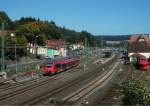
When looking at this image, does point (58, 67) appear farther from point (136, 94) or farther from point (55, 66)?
point (136, 94)

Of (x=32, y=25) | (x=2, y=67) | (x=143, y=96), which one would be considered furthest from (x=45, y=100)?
(x=32, y=25)

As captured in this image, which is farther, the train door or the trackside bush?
the train door

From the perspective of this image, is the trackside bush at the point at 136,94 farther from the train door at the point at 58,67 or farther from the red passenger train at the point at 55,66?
the train door at the point at 58,67

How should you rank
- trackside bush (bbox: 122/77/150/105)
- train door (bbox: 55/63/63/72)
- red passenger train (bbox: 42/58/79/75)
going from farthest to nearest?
train door (bbox: 55/63/63/72)
red passenger train (bbox: 42/58/79/75)
trackside bush (bbox: 122/77/150/105)

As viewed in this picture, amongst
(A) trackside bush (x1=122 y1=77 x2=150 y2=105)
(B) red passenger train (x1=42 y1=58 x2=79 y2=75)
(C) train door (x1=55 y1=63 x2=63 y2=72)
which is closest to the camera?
(A) trackside bush (x1=122 y1=77 x2=150 y2=105)

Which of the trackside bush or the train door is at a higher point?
the trackside bush

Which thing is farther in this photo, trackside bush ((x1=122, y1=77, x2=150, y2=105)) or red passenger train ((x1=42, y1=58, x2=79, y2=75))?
red passenger train ((x1=42, y1=58, x2=79, y2=75))

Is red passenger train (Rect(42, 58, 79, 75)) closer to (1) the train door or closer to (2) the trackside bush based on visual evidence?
(1) the train door

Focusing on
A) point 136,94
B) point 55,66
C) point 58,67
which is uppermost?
point 136,94

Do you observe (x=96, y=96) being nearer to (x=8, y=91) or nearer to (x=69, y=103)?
(x=69, y=103)

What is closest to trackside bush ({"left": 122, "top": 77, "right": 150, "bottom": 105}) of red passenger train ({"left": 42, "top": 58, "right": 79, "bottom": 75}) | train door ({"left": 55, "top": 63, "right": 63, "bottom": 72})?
red passenger train ({"left": 42, "top": 58, "right": 79, "bottom": 75})

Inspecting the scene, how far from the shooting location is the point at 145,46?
118 metres

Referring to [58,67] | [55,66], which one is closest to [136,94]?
[55,66]

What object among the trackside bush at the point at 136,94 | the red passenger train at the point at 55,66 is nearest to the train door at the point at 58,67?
the red passenger train at the point at 55,66
